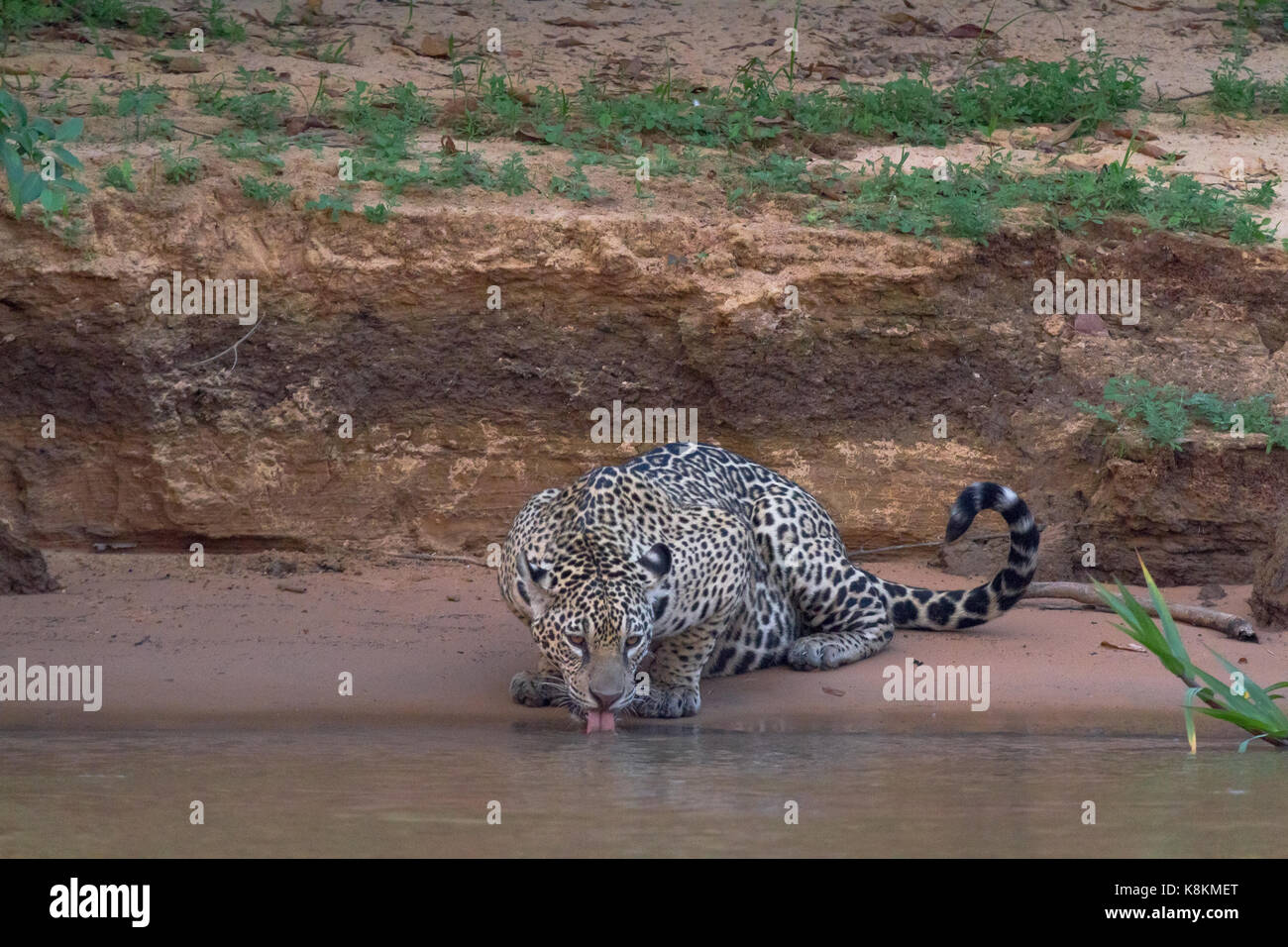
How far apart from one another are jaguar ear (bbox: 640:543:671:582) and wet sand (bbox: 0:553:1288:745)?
26.1 inches

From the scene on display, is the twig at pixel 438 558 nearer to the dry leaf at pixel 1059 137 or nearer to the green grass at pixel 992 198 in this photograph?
the green grass at pixel 992 198

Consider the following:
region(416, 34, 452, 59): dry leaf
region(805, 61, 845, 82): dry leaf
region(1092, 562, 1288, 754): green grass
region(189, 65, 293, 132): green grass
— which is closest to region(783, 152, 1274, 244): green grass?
region(805, 61, 845, 82): dry leaf

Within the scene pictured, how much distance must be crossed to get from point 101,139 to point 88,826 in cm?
598

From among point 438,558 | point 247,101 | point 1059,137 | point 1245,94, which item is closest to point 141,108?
point 247,101

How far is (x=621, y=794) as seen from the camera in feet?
17.9

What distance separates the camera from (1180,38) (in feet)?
42.0

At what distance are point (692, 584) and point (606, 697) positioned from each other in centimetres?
84

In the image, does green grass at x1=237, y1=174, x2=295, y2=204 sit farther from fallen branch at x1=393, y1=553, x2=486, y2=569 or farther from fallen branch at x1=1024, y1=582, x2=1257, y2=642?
fallen branch at x1=1024, y1=582, x2=1257, y2=642

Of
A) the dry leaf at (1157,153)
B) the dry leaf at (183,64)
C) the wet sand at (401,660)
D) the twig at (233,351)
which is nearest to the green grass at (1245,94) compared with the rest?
the dry leaf at (1157,153)

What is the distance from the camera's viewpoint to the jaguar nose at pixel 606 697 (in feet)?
21.6

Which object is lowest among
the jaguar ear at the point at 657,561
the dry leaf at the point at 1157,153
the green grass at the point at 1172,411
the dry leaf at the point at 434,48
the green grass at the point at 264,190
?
the jaguar ear at the point at 657,561

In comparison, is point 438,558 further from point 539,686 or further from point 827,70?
point 827,70

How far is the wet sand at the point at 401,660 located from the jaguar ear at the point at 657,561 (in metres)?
0.66

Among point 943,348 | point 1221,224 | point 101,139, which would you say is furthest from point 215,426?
point 1221,224
